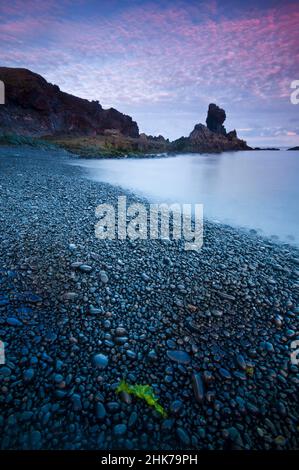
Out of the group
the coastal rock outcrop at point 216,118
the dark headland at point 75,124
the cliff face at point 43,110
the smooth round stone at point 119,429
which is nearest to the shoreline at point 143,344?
the smooth round stone at point 119,429

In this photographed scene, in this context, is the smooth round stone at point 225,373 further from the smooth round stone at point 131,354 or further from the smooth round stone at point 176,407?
the smooth round stone at point 131,354

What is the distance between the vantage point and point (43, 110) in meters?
76.5

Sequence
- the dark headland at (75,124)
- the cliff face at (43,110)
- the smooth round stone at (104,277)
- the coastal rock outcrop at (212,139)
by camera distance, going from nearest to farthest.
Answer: the smooth round stone at (104,277)
the dark headland at (75,124)
the cliff face at (43,110)
the coastal rock outcrop at (212,139)

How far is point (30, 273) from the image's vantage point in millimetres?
4176

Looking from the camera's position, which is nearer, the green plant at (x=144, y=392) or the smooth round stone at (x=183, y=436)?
the smooth round stone at (x=183, y=436)

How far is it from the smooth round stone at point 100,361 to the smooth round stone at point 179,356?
799mm

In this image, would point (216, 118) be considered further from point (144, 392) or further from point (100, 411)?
point (100, 411)

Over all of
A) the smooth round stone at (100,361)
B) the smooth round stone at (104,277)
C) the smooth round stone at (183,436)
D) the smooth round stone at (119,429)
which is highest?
the smooth round stone at (104,277)

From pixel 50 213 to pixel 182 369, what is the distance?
6.12 metres

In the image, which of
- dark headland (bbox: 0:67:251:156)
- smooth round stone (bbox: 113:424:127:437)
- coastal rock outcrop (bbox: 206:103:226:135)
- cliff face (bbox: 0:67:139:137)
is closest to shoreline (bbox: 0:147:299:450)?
smooth round stone (bbox: 113:424:127:437)

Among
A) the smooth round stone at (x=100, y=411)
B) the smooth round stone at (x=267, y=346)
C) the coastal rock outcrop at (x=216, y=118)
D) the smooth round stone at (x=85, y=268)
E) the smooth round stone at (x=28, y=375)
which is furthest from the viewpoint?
the coastal rock outcrop at (x=216, y=118)

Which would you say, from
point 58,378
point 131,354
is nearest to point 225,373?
point 131,354

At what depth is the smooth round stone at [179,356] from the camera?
287 centimetres
